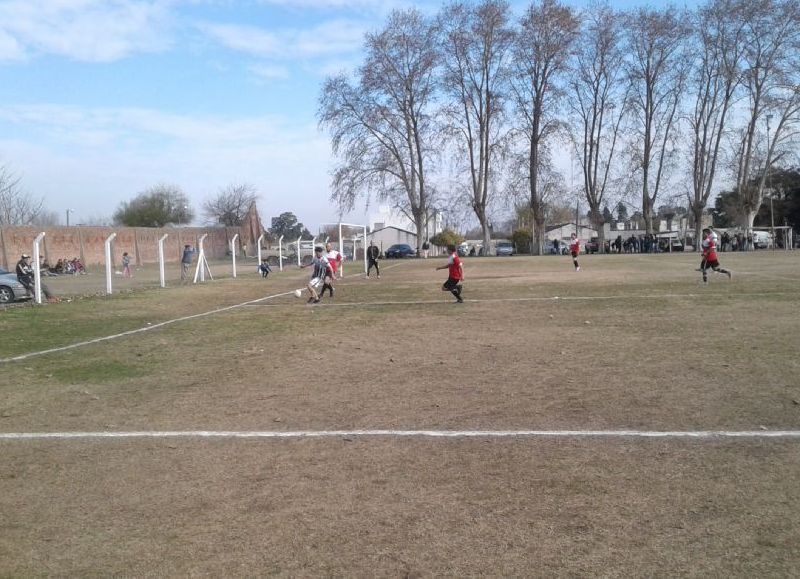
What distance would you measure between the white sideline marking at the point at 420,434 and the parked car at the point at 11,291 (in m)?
16.1

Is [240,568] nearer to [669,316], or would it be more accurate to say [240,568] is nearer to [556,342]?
[556,342]

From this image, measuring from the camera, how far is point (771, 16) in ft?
175

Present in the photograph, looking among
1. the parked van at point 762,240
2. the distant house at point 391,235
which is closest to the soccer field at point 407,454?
the parked van at point 762,240

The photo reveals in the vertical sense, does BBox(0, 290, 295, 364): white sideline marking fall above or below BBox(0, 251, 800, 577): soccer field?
above

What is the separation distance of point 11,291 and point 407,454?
1895 cm

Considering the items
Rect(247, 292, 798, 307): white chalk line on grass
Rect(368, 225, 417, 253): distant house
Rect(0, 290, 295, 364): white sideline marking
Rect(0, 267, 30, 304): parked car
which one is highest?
Rect(368, 225, 417, 253): distant house

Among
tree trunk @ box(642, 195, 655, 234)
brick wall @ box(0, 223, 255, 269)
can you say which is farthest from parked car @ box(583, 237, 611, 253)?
brick wall @ box(0, 223, 255, 269)

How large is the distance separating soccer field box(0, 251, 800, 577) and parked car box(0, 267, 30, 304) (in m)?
10.00

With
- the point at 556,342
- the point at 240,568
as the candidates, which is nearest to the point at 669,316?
the point at 556,342

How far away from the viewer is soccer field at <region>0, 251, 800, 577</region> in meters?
3.86

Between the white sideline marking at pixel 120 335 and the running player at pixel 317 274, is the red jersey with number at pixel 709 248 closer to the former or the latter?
the running player at pixel 317 274

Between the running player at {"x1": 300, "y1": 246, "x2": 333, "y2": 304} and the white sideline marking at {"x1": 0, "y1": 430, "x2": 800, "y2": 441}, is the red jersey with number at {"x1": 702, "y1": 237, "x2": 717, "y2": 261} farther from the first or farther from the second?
the white sideline marking at {"x1": 0, "y1": 430, "x2": 800, "y2": 441}

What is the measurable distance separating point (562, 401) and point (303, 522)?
12.0 feet

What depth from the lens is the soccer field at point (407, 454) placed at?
3.86 m
